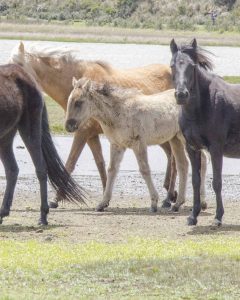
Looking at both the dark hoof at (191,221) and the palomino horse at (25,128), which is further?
the dark hoof at (191,221)

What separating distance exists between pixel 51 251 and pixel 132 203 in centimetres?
550

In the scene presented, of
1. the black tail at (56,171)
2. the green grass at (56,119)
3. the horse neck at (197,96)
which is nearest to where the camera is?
the horse neck at (197,96)

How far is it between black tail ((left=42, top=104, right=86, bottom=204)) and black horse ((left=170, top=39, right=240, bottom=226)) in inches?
68.3

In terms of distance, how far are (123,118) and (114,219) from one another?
61.3 inches

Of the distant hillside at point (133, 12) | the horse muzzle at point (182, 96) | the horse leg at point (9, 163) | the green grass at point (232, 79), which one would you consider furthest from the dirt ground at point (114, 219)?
the distant hillside at point (133, 12)

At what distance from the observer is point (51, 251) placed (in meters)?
11.8

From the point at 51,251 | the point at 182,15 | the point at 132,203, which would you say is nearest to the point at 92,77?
the point at 132,203

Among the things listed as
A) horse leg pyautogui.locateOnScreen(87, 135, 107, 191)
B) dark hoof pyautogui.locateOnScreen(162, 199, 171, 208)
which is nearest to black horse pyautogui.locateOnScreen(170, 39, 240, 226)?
dark hoof pyautogui.locateOnScreen(162, 199, 171, 208)

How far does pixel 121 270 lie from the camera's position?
1064cm

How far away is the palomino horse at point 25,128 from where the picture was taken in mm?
14094

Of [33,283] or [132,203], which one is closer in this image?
[33,283]

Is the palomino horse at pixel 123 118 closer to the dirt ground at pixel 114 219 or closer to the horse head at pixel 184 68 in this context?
the dirt ground at pixel 114 219

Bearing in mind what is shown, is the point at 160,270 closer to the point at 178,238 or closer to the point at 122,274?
the point at 122,274

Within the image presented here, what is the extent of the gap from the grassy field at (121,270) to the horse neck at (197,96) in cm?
210
